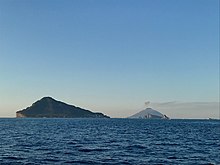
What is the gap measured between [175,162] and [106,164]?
301 inches

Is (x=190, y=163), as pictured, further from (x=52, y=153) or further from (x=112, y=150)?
(x=52, y=153)

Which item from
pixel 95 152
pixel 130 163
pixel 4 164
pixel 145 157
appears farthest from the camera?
pixel 95 152

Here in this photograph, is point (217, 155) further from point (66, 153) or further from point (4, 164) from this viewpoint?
point (4, 164)

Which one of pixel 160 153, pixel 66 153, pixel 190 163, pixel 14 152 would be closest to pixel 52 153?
pixel 66 153

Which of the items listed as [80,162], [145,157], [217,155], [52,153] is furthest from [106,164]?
[217,155]

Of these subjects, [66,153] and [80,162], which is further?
[66,153]

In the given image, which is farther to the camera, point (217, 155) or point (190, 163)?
point (217, 155)

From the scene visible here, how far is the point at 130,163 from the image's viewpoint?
1250 inches

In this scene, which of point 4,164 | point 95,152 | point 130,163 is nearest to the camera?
point 4,164

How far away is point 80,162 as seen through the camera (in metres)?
31.2

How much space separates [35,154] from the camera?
3600 centimetres

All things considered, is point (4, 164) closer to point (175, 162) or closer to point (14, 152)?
point (14, 152)

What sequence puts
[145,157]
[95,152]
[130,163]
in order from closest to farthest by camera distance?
1. [130,163]
2. [145,157]
3. [95,152]

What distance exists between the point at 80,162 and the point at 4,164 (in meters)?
7.34
